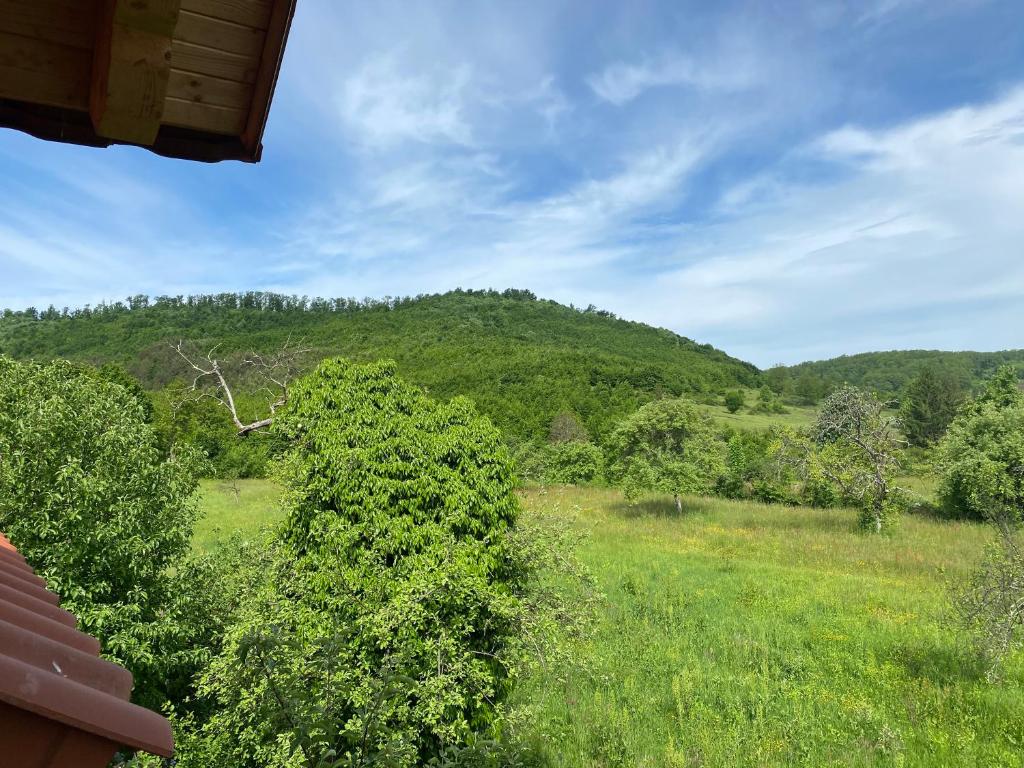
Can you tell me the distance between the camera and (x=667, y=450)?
27.9m

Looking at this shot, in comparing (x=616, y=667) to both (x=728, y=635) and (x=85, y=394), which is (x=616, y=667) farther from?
(x=85, y=394)

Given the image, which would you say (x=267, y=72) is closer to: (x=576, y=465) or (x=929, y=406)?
(x=576, y=465)

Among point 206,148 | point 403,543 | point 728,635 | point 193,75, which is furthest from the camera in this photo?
point 728,635

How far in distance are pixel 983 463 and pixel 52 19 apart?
30287 mm

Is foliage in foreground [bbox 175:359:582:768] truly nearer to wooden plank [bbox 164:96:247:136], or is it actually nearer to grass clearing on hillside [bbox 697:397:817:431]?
wooden plank [bbox 164:96:247:136]

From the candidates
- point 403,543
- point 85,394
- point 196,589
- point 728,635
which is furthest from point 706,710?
point 85,394

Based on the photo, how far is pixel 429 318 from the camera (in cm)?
12425

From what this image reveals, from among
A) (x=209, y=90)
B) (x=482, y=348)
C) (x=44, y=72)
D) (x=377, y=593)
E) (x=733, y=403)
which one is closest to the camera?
(x=44, y=72)

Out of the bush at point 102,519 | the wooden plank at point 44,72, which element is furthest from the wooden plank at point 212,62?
the bush at point 102,519

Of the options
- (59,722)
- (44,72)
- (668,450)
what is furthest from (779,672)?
(668,450)

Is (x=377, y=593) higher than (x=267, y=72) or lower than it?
lower

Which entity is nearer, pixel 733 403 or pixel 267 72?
pixel 267 72

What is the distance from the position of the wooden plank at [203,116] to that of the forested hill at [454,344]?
49006 mm

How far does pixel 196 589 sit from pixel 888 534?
78.4ft
